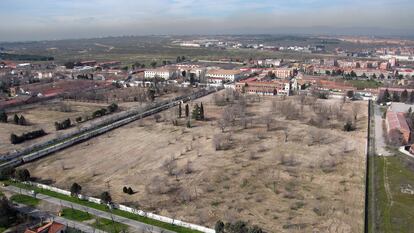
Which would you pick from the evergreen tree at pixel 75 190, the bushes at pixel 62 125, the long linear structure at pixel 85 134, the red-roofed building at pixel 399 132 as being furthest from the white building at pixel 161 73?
the evergreen tree at pixel 75 190

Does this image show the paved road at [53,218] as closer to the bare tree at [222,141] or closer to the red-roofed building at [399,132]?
the bare tree at [222,141]

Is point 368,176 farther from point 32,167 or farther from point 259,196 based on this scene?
point 32,167

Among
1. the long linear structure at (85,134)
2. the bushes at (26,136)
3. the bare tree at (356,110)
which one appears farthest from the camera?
the bare tree at (356,110)

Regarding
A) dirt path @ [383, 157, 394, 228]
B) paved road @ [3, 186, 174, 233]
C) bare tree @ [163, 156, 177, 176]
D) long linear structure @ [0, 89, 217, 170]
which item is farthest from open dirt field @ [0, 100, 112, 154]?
dirt path @ [383, 157, 394, 228]

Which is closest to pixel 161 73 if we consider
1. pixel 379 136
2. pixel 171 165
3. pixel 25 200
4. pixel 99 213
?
pixel 379 136

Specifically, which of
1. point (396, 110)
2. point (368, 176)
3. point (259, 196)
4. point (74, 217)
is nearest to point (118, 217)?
point (74, 217)

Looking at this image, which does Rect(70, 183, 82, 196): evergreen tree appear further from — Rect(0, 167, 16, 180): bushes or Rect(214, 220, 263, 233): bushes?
Rect(214, 220, 263, 233): bushes

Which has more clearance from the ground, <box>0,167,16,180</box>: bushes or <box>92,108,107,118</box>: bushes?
<box>92,108,107,118</box>: bushes

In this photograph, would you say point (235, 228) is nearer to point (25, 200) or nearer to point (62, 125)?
point (25, 200)
